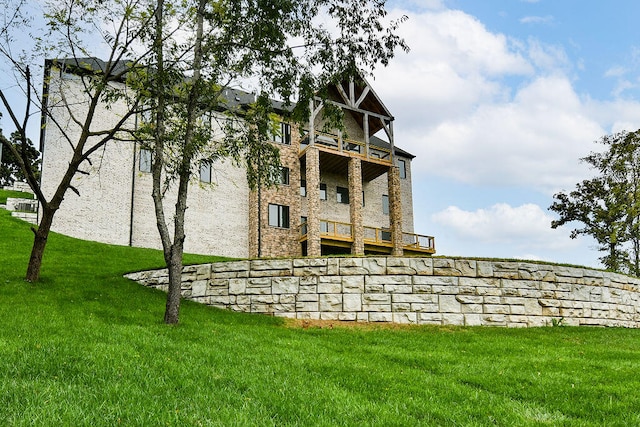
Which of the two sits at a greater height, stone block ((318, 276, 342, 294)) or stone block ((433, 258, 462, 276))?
stone block ((433, 258, 462, 276))

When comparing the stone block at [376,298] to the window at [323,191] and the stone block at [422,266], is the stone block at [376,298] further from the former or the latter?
the window at [323,191]

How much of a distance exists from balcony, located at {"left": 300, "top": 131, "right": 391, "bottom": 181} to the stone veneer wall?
13.4 meters

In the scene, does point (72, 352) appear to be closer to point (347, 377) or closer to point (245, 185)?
point (347, 377)

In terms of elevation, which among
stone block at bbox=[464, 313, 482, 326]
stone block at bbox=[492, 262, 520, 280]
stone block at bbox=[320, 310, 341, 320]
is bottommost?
stone block at bbox=[464, 313, 482, 326]

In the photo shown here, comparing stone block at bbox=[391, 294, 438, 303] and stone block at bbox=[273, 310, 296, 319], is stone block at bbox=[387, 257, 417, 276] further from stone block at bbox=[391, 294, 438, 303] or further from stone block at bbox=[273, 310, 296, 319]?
stone block at bbox=[273, 310, 296, 319]

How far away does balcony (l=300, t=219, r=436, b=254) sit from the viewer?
84.4 feet

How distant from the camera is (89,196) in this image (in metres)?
22.8

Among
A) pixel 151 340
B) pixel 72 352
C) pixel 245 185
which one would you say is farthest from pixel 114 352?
pixel 245 185

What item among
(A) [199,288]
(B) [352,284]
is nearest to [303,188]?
(A) [199,288]

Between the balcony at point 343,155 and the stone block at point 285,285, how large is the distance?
13533 millimetres

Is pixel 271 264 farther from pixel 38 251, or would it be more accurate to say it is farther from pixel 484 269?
pixel 38 251

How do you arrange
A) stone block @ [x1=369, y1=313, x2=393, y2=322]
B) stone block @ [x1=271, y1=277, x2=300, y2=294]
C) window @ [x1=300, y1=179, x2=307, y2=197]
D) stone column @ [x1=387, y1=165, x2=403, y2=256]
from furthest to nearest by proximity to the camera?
1. window @ [x1=300, y1=179, x2=307, y2=197]
2. stone column @ [x1=387, y1=165, x2=403, y2=256]
3. stone block @ [x1=271, y1=277, x2=300, y2=294]
4. stone block @ [x1=369, y1=313, x2=393, y2=322]

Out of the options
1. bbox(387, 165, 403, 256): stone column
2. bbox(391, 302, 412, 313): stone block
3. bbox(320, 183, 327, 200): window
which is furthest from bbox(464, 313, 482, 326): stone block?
bbox(320, 183, 327, 200): window

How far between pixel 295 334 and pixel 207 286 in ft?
13.5
